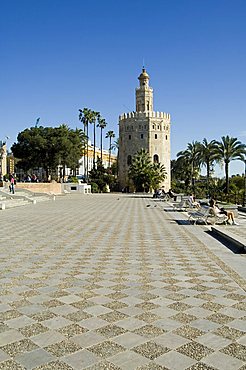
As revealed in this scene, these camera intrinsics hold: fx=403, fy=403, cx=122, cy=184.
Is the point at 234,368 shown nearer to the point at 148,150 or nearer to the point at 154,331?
the point at 154,331

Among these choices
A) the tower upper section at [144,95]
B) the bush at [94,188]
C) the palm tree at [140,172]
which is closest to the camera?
the palm tree at [140,172]

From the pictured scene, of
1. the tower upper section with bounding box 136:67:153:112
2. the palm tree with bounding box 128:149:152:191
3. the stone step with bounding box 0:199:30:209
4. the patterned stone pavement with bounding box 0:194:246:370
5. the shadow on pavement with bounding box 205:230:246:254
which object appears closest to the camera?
the patterned stone pavement with bounding box 0:194:246:370

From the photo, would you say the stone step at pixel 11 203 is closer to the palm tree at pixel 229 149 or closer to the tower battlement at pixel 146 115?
the palm tree at pixel 229 149

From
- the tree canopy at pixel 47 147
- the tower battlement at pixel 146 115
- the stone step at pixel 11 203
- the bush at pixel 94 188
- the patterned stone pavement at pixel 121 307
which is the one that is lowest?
the patterned stone pavement at pixel 121 307

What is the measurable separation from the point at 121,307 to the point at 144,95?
230ft

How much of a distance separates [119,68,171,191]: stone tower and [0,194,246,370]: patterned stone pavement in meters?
61.3

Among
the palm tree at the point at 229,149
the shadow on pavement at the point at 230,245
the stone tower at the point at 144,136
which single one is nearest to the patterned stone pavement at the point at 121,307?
the shadow on pavement at the point at 230,245

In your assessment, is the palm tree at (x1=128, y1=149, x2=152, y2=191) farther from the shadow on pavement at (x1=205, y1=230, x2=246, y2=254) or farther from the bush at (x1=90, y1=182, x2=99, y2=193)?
the shadow on pavement at (x1=205, y1=230, x2=246, y2=254)

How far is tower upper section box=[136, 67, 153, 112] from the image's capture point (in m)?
72.5

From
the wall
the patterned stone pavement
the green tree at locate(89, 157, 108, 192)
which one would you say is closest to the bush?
the green tree at locate(89, 157, 108, 192)

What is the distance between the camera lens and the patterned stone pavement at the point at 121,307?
11.5ft

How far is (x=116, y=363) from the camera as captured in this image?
11.0ft

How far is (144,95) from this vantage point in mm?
72562

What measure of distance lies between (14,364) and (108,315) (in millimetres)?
1403
